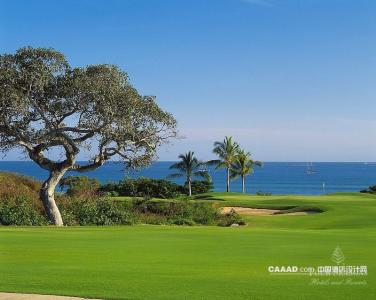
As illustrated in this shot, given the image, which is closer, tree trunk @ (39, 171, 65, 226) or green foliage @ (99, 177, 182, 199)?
tree trunk @ (39, 171, 65, 226)

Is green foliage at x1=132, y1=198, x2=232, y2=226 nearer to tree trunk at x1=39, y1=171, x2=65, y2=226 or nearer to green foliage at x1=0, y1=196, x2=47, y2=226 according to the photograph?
tree trunk at x1=39, y1=171, x2=65, y2=226

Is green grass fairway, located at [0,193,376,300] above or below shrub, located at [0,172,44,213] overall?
below

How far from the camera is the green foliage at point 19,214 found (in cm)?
2445

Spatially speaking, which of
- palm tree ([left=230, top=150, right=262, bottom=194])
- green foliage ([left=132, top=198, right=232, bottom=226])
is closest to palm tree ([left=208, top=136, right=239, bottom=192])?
palm tree ([left=230, top=150, right=262, bottom=194])

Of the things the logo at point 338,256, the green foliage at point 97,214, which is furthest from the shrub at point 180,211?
the logo at point 338,256

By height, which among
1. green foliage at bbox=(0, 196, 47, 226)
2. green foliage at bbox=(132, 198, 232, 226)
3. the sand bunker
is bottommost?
the sand bunker

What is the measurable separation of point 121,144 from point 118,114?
187cm

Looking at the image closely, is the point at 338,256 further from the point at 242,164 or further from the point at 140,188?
the point at 242,164

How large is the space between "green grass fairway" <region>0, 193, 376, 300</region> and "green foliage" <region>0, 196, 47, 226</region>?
8376mm

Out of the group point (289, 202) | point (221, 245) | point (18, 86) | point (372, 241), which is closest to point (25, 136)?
point (18, 86)

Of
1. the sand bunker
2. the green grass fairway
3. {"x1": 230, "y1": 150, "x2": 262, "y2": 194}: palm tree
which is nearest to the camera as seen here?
the green grass fairway

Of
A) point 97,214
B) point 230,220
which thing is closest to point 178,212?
point 230,220

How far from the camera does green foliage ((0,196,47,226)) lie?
24453mm

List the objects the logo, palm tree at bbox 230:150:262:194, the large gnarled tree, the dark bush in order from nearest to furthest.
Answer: the logo
the large gnarled tree
the dark bush
palm tree at bbox 230:150:262:194
